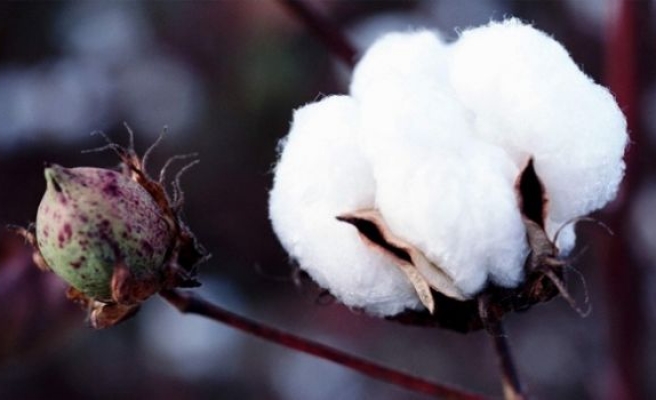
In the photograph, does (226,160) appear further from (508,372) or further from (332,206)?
(332,206)

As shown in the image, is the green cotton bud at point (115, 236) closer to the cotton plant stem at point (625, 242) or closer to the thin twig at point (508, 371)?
the thin twig at point (508, 371)

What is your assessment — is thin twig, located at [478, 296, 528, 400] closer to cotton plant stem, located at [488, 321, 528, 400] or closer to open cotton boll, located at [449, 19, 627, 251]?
cotton plant stem, located at [488, 321, 528, 400]

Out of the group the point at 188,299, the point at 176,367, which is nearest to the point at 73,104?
the point at 176,367

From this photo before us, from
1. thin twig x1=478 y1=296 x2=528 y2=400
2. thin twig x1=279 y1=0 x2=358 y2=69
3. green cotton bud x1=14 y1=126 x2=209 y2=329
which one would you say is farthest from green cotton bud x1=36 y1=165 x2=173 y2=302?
thin twig x1=279 y1=0 x2=358 y2=69

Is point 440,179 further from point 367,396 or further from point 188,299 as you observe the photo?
point 367,396

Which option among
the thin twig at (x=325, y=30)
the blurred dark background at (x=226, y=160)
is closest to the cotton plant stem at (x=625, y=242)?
the thin twig at (x=325, y=30)

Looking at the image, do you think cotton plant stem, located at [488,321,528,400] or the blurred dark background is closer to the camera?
cotton plant stem, located at [488,321,528,400]
